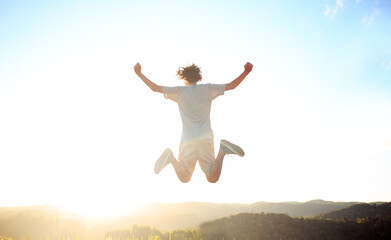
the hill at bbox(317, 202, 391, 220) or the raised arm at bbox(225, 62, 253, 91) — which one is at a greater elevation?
the raised arm at bbox(225, 62, 253, 91)

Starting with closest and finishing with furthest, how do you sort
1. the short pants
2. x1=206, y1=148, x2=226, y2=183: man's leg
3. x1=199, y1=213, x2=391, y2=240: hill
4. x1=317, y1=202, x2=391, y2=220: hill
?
x1=206, y1=148, x2=226, y2=183: man's leg → the short pants → x1=199, y1=213, x2=391, y2=240: hill → x1=317, y1=202, x2=391, y2=220: hill

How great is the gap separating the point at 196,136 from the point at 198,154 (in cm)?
32

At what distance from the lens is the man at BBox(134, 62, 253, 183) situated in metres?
5.01

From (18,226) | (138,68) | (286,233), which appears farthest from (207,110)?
(18,226)

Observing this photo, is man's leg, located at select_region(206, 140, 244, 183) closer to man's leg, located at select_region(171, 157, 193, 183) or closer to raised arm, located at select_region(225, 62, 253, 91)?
man's leg, located at select_region(171, 157, 193, 183)

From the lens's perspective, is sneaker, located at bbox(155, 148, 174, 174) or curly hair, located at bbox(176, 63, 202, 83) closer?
sneaker, located at bbox(155, 148, 174, 174)

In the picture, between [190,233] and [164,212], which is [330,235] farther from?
[164,212]

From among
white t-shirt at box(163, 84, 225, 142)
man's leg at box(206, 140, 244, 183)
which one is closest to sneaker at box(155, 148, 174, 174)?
white t-shirt at box(163, 84, 225, 142)

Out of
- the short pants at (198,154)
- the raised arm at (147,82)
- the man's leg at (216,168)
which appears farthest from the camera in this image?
the raised arm at (147,82)

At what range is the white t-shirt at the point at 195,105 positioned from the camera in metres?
5.05

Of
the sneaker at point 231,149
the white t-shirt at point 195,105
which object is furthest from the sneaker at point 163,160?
the sneaker at point 231,149

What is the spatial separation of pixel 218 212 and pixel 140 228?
52.2 meters

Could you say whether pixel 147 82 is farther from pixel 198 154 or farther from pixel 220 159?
pixel 220 159

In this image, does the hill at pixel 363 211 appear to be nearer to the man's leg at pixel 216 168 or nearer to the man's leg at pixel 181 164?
the man's leg at pixel 216 168
